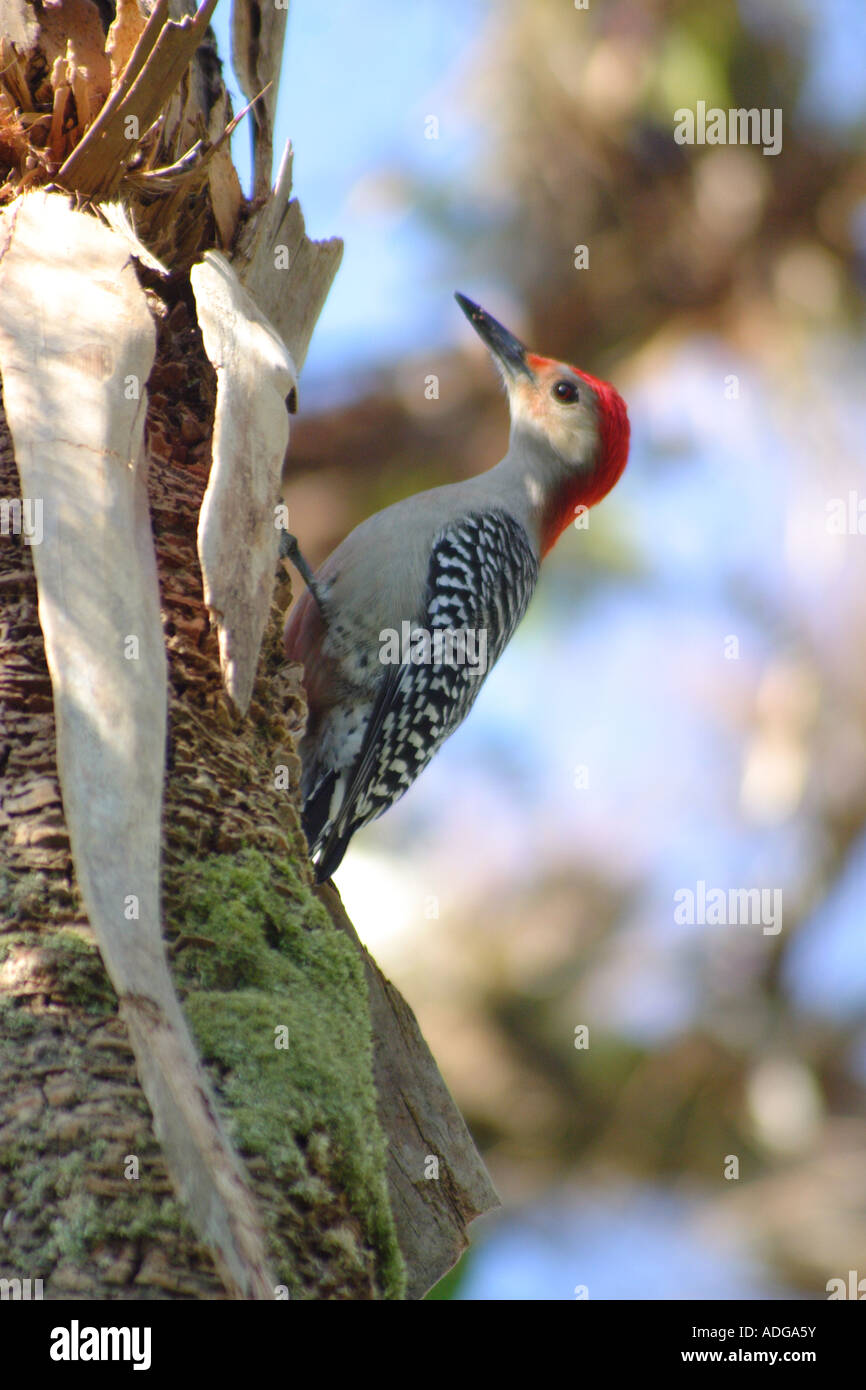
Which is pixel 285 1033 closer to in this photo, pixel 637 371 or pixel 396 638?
pixel 396 638

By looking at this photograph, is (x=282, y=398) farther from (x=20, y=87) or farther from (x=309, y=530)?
(x=309, y=530)

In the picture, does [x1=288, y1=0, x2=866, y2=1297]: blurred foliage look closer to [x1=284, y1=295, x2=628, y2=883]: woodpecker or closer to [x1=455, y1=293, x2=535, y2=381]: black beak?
[x1=455, y1=293, x2=535, y2=381]: black beak

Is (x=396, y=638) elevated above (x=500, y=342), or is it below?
below

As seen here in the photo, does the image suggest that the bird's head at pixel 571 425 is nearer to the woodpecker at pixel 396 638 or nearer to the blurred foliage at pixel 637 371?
the woodpecker at pixel 396 638

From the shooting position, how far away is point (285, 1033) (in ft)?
9.82

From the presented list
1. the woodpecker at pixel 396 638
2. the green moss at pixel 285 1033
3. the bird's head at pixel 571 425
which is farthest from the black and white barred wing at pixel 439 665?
the green moss at pixel 285 1033

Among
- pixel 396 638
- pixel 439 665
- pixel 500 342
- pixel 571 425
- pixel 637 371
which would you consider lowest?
pixel 439 665

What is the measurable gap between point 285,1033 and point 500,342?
4970 mm

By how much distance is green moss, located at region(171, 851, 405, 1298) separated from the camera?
9.21 ft

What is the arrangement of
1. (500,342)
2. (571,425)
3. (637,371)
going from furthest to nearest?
(637,371) → (500,342) → (571,425)

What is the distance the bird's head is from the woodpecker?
1.63 feet

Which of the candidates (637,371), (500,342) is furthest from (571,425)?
(637,371)

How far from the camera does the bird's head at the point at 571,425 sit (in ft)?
22.4
